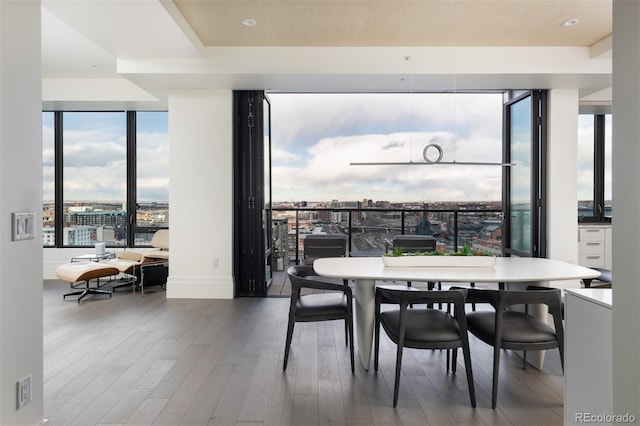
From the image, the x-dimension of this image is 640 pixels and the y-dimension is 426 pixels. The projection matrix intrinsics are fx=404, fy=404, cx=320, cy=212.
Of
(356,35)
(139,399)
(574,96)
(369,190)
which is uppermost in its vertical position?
(356,35)

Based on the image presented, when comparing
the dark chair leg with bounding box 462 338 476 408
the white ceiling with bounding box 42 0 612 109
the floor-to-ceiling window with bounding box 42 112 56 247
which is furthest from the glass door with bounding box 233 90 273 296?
the floor-to-ceiling window with bounding box 42 112 56 247

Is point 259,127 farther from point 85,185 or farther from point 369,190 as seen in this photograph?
point 85,185

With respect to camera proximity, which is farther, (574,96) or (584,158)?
(584,158)

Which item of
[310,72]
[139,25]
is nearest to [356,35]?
[310,72]

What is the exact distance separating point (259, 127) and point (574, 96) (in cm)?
394

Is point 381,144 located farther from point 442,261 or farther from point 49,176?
point 49,176

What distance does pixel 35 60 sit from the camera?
190 cm

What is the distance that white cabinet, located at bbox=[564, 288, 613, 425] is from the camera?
165cm

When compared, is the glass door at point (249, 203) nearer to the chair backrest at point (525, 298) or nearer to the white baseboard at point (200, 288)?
the white baseboard at point (200, 288)

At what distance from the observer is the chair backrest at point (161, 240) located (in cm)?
600

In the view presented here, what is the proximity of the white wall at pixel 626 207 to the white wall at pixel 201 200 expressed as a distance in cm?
441

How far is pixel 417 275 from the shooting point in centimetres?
284

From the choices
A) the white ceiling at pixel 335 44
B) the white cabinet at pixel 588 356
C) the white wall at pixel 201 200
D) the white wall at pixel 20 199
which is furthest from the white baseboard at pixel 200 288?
the white cabinet at pixel 588 356

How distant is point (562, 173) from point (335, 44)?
3.19m
